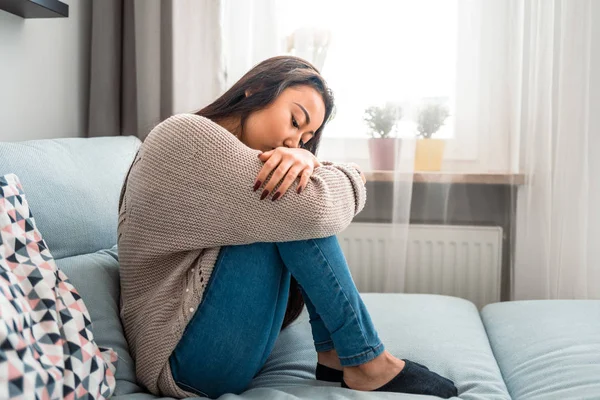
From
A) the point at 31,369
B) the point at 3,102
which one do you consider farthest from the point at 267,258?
the point at 3,102

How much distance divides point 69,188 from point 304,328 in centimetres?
63

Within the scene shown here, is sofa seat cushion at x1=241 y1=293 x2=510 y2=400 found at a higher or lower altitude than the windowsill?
lower

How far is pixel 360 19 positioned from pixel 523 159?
2.26 feet

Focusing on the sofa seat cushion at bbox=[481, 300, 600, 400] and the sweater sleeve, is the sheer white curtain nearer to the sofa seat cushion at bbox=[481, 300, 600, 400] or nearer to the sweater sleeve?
the sofa seat cushion at bbox=[481, 300, 600, 400]

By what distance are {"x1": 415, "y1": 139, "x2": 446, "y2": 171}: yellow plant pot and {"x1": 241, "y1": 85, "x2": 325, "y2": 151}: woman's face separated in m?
0.82

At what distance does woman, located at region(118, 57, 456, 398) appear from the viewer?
113cm

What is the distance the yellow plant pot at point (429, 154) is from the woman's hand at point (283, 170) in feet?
3.28

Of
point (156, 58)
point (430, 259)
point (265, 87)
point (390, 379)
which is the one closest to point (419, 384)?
point (390, 379)

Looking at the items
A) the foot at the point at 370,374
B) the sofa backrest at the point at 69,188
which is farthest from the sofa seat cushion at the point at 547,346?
the sofa backrest at the point at 69,188

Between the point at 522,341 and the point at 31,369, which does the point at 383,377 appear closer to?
the point at 522,341

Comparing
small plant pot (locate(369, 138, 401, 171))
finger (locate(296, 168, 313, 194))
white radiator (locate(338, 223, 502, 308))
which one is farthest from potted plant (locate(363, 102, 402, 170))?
finger (locate(296, 168, 313, 194))

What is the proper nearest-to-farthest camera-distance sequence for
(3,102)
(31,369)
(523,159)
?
1. (31,369)
2. (3,102)
3. (523,159)

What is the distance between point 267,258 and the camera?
3.81 feet

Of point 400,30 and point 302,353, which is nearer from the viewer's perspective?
point 302,353
